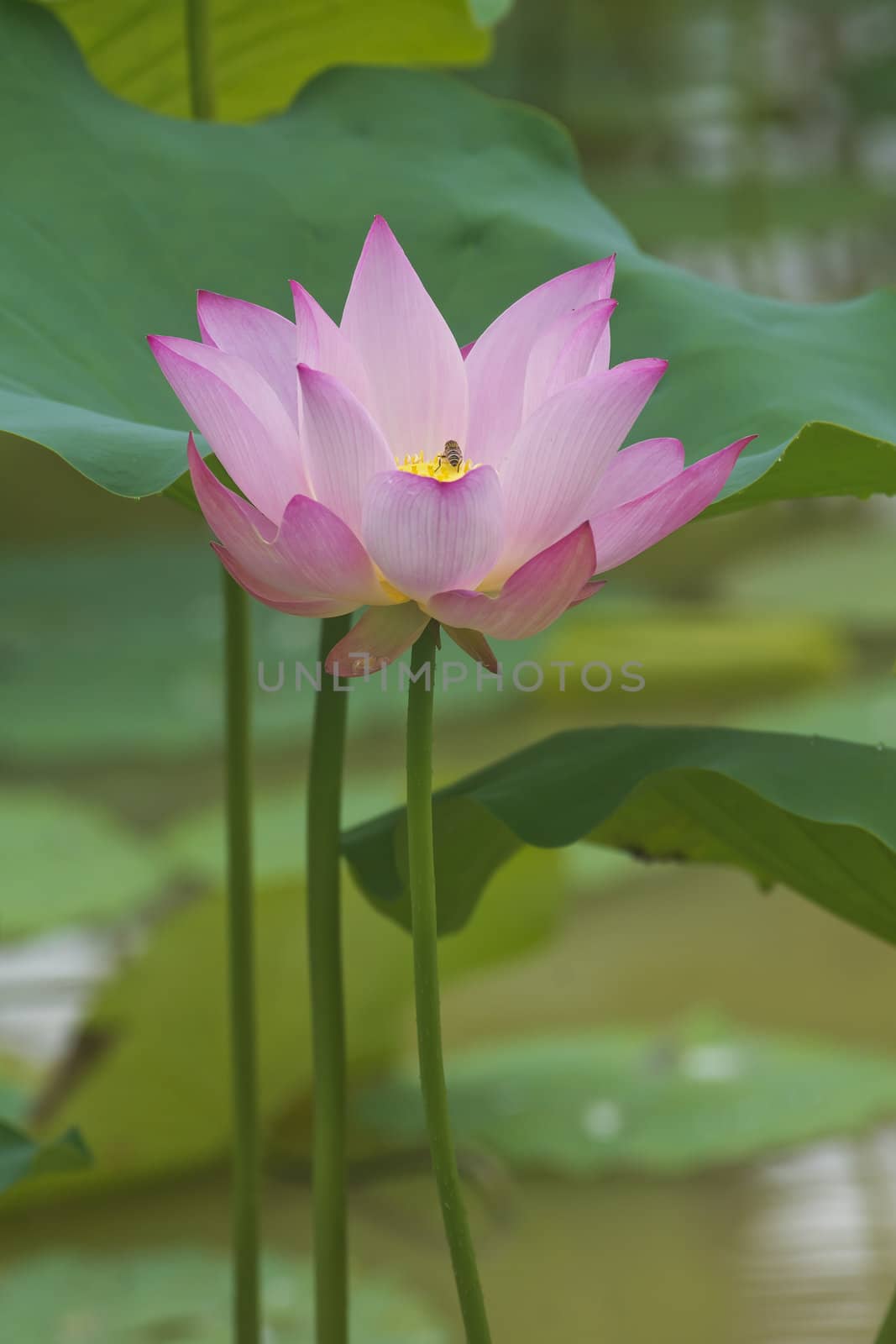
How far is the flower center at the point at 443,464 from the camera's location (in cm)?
28

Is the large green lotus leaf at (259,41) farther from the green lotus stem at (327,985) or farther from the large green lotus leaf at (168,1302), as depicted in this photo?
the large green lotus leaf at (168,1302)

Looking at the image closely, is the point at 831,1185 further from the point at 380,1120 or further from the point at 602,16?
the point at 602,16

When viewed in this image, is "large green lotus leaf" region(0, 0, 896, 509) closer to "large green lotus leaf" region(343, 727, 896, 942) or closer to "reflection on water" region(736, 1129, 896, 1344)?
"large green lotus leaf" region(343, 727, 896, 942)

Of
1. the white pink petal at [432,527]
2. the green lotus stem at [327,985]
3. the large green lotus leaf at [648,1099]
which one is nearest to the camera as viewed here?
the white pink petal at [432,527]

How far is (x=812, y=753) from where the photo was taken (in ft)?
1.11

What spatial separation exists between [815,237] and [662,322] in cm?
397

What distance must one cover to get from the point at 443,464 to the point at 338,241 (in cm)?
19

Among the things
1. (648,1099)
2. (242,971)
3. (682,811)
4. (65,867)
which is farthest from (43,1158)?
(65,867)

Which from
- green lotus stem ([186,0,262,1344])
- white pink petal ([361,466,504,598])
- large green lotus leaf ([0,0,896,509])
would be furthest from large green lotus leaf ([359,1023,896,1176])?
white pink petal ([361,466,504,598])

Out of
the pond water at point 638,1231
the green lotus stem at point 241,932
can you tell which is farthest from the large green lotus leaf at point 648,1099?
the green lotus stem at point 241,932

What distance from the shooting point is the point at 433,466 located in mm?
290

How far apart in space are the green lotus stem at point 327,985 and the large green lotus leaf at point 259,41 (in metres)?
0.32

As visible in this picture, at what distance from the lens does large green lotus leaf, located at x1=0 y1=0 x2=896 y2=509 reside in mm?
385

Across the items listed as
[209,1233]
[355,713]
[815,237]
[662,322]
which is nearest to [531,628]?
[662,322]
